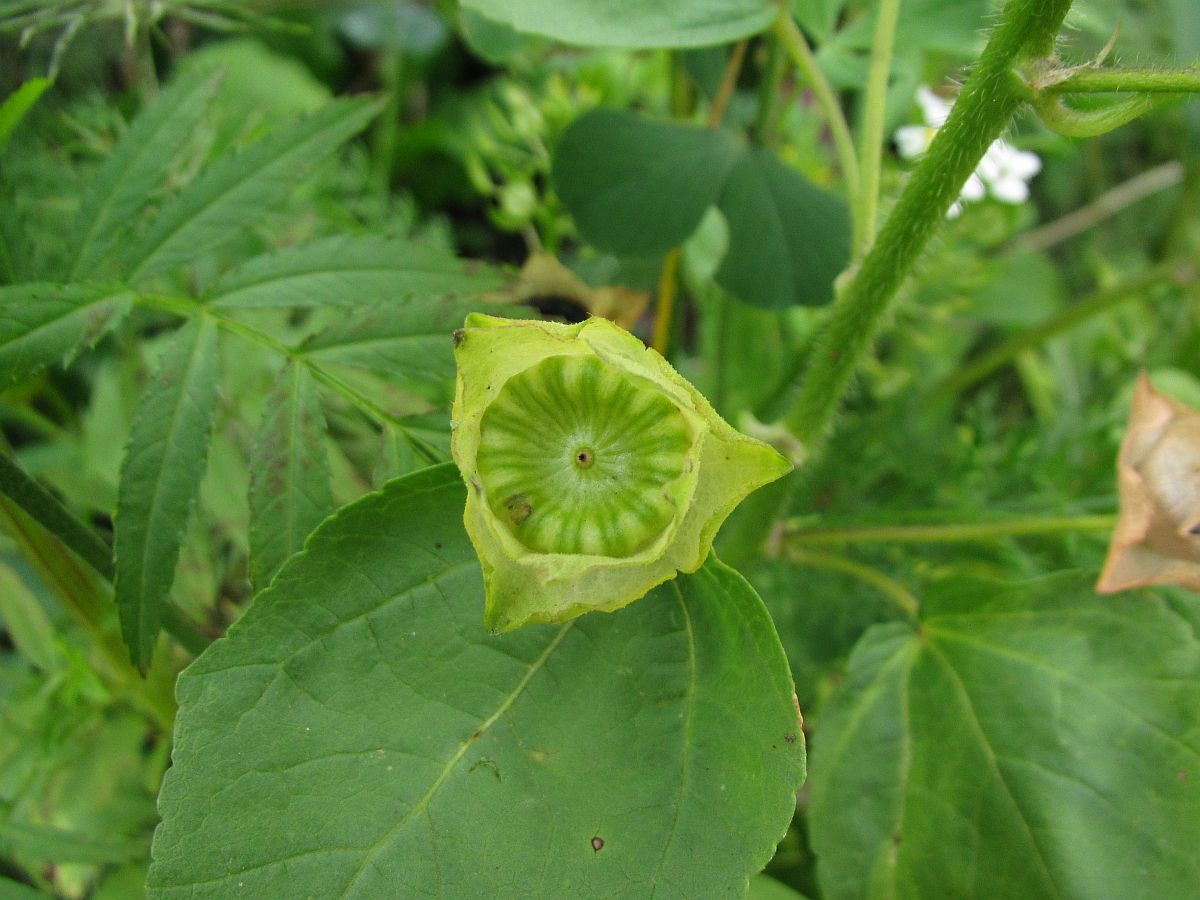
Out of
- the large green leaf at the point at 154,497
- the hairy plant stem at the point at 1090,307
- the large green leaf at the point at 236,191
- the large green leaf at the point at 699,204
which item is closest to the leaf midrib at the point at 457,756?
the large green leaf at the point at 154,497

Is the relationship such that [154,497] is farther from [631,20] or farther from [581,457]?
[631,20]

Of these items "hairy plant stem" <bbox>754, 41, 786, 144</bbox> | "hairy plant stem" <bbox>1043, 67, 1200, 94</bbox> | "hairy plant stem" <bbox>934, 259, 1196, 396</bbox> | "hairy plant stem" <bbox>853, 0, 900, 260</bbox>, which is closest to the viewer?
"hairy plant stem" <bbox>1043, 67, 1200, 94</bbox>

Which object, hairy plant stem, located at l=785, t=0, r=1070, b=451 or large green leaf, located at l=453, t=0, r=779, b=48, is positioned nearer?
hairy plant stem, located at l=785, t=0, r=1070, b=451

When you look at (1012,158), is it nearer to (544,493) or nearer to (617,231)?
(617,231)

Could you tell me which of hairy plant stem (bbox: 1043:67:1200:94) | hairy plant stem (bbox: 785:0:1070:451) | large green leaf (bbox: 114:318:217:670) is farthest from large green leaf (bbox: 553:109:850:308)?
large green leaf (bbox: 114:318:217:670)

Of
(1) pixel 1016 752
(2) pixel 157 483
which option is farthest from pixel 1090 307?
(2) pixel 157 483

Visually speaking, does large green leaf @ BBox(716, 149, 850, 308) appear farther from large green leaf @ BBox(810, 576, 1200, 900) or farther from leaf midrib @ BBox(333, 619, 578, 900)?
leaf midrib @ BBox(333, 619, 578, 900)

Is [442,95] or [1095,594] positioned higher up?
[1095,594]

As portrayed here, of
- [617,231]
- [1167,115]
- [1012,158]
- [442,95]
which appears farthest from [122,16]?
[1167,115]
